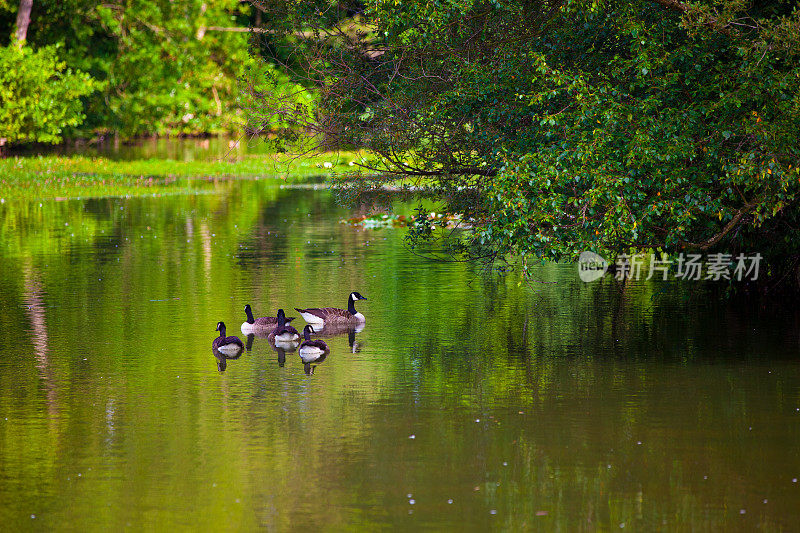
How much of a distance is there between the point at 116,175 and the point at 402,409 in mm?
31800

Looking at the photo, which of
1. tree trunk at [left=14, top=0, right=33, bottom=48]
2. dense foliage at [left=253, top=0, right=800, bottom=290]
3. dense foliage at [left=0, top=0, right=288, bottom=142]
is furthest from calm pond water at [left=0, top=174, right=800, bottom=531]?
dense foliage at [left=0, top=0, right=288, bottom=142]

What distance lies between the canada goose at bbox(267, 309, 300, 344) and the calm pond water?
9.2 inches

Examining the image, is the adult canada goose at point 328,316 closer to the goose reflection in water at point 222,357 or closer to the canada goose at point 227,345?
the canada goose at point 227,345

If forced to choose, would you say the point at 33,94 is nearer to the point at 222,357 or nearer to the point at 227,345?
the point at 227,345

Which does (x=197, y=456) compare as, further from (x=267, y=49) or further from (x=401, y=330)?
(x=267, y=49)

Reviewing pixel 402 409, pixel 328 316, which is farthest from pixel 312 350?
pixel 402 409

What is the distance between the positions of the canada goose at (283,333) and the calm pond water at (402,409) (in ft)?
0.77

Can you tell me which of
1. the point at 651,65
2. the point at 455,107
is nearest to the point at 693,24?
the point at 651,65

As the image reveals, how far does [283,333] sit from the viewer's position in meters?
13.7

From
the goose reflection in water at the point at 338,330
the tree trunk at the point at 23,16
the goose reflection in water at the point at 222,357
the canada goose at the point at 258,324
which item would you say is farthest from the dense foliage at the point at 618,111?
the tree trunk at the point at 23,16

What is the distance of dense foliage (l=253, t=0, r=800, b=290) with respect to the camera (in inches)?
479

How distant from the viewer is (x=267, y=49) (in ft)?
59.7

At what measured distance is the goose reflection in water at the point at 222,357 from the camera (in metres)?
12.5

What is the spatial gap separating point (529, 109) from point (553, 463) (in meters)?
5.52
